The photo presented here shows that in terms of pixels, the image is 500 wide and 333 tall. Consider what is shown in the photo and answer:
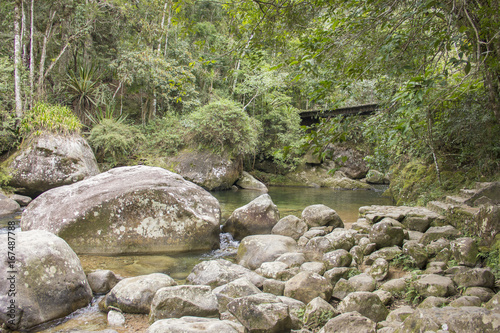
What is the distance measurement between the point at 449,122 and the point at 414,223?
240cm

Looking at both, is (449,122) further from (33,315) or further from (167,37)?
(167,37)

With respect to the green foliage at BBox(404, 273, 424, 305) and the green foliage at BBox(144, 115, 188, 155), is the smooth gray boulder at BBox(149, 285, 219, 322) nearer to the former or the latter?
the green foliage at BBox(404, 273, 424, 305)

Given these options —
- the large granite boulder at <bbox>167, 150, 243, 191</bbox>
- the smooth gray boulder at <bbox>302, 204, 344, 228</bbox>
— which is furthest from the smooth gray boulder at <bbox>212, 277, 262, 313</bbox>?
the large granite boulder at <bbox>167, 150, 243, 191</bbox>

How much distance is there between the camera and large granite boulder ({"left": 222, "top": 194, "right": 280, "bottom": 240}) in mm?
6859

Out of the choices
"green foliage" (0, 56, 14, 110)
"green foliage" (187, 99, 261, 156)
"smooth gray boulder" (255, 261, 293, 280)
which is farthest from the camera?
"green foliage" (187, 99, 261, 156)

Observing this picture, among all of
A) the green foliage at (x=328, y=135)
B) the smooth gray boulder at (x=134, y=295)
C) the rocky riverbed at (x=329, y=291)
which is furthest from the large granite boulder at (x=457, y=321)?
the smooth gray boulder at (x=134, y=295)

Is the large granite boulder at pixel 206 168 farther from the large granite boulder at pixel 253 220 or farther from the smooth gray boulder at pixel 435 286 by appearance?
the smooth gray boulder at pixel 435 286

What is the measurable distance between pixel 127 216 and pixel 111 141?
30.0ft

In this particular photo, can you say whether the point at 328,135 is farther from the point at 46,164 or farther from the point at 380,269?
the point at 46,164

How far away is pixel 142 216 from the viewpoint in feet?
18.6

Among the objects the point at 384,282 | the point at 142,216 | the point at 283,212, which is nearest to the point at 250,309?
the point at 384,282

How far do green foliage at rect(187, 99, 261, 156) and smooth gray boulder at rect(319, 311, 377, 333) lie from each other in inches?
504

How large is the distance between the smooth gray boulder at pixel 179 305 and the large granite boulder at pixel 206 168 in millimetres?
11095

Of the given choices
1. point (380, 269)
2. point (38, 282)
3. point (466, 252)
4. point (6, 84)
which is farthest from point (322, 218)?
point (6, 84)
